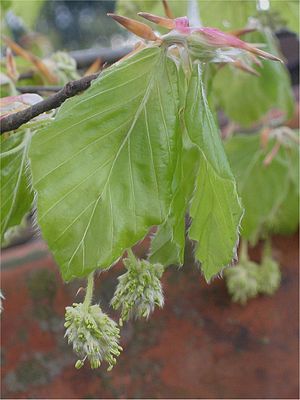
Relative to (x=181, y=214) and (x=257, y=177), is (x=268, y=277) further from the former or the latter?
(x=181, y=214)

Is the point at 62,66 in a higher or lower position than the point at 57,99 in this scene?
lower

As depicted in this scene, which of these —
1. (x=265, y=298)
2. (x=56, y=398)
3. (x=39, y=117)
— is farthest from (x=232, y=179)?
(x=265, y=298)

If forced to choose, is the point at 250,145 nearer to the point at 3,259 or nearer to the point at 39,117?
the point at 3,259

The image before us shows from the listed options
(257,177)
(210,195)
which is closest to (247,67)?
(210,195)

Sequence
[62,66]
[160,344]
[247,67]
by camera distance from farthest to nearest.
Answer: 1. [160,344]
2. [62,66]
3. [247,67]

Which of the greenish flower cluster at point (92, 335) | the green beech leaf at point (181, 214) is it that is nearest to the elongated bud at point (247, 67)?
the green beech leaf at point (181, 214)

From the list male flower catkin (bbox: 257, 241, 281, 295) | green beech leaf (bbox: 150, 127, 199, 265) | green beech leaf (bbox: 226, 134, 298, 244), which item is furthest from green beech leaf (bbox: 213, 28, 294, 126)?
green beech leaf (bbox: 150, 127, 199, 265)

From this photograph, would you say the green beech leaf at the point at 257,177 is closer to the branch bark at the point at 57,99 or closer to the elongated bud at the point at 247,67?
the elongated bud at the point at 247,67
